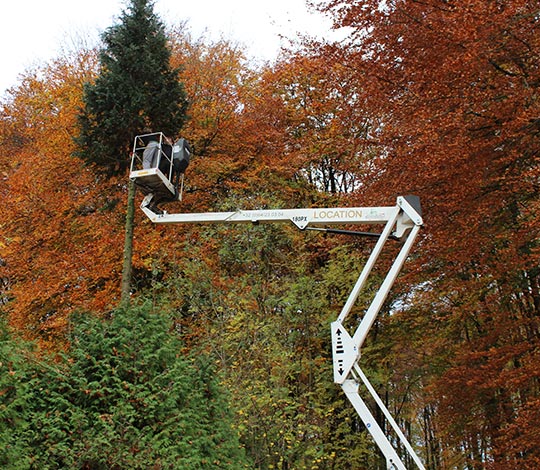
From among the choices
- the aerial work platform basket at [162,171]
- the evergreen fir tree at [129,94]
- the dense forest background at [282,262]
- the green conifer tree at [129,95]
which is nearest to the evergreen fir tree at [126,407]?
the dense forest background at [282,262]

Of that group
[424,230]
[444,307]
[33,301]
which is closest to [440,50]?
[424,230]

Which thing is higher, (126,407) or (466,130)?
(466,130)

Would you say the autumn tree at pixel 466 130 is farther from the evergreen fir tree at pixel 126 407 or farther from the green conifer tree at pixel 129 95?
the evergreen fir tree at pixel 126 407

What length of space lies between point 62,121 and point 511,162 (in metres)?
10.8

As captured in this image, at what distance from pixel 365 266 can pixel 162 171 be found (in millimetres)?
2732

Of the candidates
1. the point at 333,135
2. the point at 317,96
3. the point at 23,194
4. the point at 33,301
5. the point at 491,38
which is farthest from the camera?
the point at 317,96

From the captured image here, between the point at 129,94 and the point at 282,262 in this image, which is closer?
the point at 129,94

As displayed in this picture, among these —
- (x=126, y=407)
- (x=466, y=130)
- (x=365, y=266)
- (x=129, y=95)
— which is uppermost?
(x=129, y=95)

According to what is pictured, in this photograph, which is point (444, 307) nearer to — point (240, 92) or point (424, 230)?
point (424, 230)

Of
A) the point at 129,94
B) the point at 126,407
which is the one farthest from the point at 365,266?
the point at 129,94

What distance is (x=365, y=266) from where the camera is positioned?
17.9 feet

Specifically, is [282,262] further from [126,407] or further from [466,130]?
[126,407]

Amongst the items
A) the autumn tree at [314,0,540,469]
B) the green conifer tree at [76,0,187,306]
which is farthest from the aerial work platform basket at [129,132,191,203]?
the green conifer tree at [76,0,187,306]

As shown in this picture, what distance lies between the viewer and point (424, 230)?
871cm
